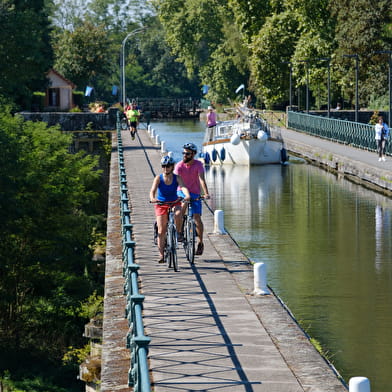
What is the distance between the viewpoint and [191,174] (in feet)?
45.5

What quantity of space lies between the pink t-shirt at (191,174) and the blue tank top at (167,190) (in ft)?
1.81

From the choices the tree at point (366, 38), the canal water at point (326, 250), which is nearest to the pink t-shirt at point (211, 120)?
the canal water at point (326, 250)

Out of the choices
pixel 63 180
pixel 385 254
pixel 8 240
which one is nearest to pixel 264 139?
pixel 63 180

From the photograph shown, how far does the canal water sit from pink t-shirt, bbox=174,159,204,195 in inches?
121

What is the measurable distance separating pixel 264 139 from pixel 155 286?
31.1 meters

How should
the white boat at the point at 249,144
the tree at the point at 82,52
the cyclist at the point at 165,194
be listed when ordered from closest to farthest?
the cyclist at the point at 165,194
the white boat at the point at 249,144
the tree at the point at 82,52

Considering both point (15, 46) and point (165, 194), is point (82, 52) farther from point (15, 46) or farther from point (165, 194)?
point (165, 194)

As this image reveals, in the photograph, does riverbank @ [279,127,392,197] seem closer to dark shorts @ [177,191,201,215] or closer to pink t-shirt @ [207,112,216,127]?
pink t-shirt @ [207,112,216,127]

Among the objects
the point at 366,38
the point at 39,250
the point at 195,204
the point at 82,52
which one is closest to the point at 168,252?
the point at 195,204

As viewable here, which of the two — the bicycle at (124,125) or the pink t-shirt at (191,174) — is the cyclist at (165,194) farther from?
the bicycle at (124,125)

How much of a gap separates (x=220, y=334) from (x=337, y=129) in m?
36.5

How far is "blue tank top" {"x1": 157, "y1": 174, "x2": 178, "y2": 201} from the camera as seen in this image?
1329 cm

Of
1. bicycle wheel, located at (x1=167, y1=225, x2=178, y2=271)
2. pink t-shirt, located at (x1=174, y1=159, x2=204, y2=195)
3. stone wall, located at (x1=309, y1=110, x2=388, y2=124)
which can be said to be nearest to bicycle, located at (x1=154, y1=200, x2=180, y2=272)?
bicycle wheel, located at (x1=167, y1=225, x2=178, y2=271)

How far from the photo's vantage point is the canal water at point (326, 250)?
14.3 m
